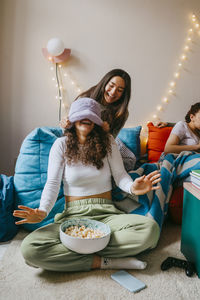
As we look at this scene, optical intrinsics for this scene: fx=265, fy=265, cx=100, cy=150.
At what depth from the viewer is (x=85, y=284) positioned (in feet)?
3.60

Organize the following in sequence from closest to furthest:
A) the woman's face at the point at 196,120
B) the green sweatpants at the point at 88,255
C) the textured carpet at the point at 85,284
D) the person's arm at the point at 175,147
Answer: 1. the textured carpet at the point at 85,284
2. the green sweatpants at the point at 88,255
3. the person's arm at the point at 175,147
4. the woman's face at the point at 196,120

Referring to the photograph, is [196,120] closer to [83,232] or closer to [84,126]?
[84,126]

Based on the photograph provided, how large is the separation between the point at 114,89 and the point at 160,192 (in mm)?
721

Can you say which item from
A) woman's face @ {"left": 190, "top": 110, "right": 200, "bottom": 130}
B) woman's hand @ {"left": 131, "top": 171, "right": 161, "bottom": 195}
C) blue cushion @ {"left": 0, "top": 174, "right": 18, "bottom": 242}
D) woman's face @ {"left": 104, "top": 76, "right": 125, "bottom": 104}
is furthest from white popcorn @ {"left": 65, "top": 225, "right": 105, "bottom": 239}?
woman's face @ {"left": 190, "top": 110, "right": 200, "bottom": 130}

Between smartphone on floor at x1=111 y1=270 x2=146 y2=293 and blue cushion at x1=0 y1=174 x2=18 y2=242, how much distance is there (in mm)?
676

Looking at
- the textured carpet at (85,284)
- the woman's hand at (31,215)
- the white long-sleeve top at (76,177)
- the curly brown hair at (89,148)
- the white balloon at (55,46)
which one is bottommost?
the textured carpet at (85,284)

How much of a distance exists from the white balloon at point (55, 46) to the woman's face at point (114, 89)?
29.3 inches

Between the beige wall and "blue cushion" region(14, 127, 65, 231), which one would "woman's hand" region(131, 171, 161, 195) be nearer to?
"blue cushion" region(14, 127, 65, 231)

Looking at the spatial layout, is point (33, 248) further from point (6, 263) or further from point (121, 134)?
point (121, 134)

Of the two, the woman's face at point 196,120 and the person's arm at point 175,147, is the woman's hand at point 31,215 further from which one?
the woman's face at point 196,120

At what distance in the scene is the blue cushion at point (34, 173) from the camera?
5.20 feet

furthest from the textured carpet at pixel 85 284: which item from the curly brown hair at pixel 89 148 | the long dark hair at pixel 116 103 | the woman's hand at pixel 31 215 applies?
the long dark hair at pixel 116 103

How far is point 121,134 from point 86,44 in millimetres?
959

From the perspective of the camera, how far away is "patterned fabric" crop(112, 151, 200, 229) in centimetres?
151
